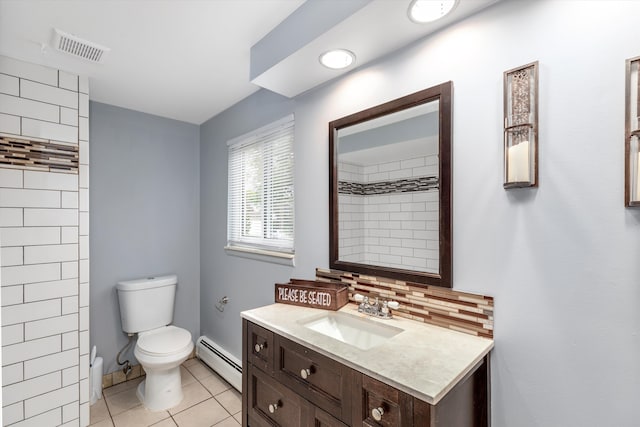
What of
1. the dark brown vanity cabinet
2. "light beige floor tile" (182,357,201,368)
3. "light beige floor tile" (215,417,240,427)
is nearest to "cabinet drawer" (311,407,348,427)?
the dark brown vanity cabinet

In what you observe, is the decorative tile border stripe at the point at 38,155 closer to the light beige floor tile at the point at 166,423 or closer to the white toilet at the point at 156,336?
the white toilet at the point at 156,336

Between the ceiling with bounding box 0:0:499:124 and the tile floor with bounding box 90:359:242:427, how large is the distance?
2.16 metres

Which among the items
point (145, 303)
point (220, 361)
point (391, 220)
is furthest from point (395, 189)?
point (145, 303)

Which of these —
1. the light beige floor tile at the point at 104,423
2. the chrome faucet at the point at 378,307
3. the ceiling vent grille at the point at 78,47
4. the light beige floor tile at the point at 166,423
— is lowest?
the light beige floor tile at the point at 104,423

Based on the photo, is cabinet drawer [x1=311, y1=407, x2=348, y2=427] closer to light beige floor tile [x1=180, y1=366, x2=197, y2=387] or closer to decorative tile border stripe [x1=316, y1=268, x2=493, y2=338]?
decorative tile border stripe [x1=316, y1=268, x2=493, y2=338]

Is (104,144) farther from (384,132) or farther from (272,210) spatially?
(384,132)

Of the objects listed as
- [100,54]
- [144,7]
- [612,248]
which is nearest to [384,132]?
[612,248]

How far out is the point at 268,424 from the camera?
146cm

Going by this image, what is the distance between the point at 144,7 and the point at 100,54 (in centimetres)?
58

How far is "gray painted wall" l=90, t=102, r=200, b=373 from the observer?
2.56 metres

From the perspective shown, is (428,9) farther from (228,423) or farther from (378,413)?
(228,423)

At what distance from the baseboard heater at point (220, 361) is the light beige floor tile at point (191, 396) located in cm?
18

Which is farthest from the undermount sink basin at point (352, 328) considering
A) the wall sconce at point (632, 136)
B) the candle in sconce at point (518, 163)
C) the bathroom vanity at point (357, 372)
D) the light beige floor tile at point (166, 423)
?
the light beige floor tile at point (166, 423)

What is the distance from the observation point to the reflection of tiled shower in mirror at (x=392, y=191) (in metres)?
1.44
